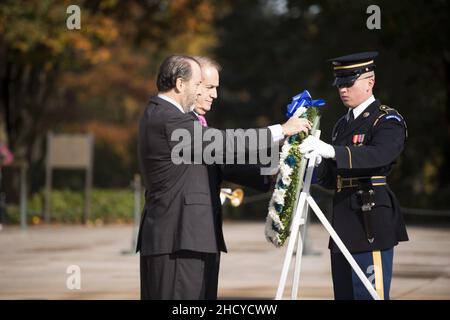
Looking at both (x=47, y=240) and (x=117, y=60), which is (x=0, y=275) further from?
(x=117, y=60)

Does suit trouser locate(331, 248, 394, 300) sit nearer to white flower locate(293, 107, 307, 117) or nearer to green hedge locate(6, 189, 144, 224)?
white flower locate(293, 107, 307, 117)

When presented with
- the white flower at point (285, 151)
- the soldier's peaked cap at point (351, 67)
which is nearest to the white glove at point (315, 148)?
the white flower at point (285, 151)

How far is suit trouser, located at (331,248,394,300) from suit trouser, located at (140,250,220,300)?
2.65 ft

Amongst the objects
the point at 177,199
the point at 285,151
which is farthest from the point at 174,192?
the point at 285,151

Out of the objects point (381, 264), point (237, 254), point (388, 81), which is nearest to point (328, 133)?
point (388, 81)

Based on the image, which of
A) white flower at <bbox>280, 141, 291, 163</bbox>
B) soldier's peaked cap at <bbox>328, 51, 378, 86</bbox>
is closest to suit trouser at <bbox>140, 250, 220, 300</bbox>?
white flower at <bbox>280, 141, 291, 163</bbox>

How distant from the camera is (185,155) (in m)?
5.77

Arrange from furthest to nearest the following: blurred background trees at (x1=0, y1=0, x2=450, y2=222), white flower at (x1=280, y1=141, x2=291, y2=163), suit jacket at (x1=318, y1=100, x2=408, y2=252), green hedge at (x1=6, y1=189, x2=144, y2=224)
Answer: green hedge at (x1=6, y1=189, x2=144, y2=224)
blurred background trees at (x1=0, y1=0, x2=450, y2=222)
suit jacket at (x1=318, y1=100, x2=408, y2=252)
white flower at (x1=280, y1=141, x2=291, y2=163)

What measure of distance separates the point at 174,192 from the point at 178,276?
0.49m

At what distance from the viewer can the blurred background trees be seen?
23938mm

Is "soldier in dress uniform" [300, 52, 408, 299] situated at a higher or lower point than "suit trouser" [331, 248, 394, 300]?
higher

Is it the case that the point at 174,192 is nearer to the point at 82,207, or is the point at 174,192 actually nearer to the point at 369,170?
the point at 369,170
